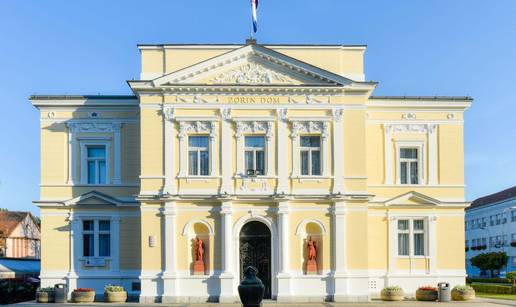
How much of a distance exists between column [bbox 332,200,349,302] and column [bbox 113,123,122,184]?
Answer: 1048cm

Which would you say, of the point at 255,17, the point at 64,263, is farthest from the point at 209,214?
the point at 255,17

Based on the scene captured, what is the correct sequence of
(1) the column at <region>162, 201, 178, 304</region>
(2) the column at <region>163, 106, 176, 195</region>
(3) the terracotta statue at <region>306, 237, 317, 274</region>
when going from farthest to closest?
(2) the column at <region>163, 106, 176, 195</region> → (3) the terracotta statue at <region>306, 237, 317, 274</region> → (1) the column at <region>162, 201, 178, 304</region>

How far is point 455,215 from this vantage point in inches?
1350

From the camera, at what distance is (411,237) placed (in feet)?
112

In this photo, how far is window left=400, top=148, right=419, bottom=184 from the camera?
34.7m

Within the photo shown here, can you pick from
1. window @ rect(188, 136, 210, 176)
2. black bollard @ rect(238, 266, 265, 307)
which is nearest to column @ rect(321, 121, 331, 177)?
window @ rect(188, 136, 210, 176)

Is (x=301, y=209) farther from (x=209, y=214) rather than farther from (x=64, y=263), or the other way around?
(x=64, y=263)

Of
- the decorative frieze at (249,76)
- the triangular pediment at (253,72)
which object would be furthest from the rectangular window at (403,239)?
the decorative frieze at (249,76)

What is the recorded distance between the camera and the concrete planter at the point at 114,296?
→ 31172 millimetres

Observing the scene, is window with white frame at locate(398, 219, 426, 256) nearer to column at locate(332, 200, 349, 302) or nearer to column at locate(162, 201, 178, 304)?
column at locate(332, 200, 349, 302)

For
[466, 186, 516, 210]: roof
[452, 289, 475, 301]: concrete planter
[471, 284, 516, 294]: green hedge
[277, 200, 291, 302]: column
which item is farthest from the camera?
[466, 186, 516, 210]: roof

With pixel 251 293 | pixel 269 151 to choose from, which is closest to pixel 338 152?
pixel 269 151

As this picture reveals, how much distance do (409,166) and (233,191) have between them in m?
9.26

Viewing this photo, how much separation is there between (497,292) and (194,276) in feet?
65.4
